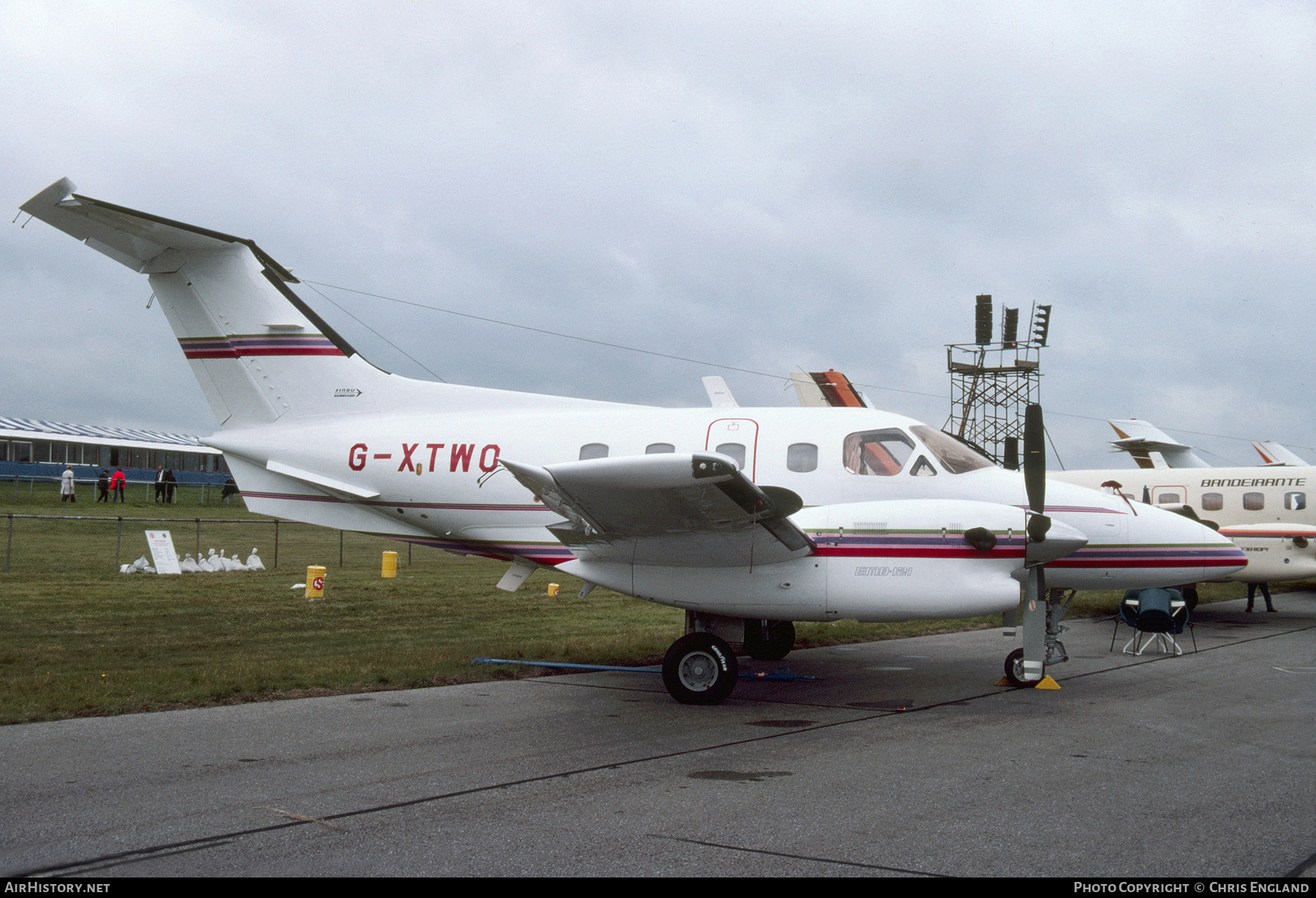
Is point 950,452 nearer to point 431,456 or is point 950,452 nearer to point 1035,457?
point 1035,457

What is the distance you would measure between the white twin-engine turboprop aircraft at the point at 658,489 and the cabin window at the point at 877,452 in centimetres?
2

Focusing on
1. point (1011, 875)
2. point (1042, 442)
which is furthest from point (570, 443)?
point (1011, 875)

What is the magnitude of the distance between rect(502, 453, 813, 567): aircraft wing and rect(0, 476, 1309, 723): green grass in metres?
2.48

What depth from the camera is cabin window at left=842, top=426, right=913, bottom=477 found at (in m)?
9.91

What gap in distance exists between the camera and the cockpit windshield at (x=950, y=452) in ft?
32.6

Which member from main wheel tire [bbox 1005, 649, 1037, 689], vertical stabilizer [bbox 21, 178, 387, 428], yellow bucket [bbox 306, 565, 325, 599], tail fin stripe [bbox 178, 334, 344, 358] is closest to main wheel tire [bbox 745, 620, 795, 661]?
main wheel tire [bbox 1005, 649, 1037, 689]

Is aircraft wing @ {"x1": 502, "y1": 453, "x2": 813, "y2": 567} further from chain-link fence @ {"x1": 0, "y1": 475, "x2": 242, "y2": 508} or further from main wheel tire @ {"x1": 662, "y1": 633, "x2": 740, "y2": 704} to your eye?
chain-link fence @ {"x1": 0, "y1": 475, "x2": 242, "y2": 508}

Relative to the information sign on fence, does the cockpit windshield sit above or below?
above

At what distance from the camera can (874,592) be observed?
866 centimetres

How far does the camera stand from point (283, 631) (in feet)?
44.7

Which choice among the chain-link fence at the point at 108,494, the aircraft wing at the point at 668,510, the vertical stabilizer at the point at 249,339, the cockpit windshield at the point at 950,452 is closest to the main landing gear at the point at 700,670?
the aircraft wing at the point at 668,510

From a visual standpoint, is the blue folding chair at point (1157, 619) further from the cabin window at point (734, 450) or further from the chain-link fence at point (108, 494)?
the chain-link fence at point (108, 494)

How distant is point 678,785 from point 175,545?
26069mm

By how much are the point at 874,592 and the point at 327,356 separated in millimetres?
7494
